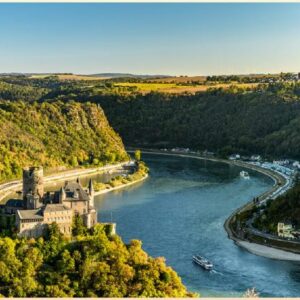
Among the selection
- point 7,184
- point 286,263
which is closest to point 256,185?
point 7,184

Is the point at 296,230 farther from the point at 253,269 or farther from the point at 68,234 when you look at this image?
the point at 68,234

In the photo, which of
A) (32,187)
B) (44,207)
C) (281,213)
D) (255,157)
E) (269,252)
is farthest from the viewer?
(255,157)

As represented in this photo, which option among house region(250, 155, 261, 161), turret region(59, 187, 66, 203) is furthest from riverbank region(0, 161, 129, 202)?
turret region(59, 187, 66, 203)

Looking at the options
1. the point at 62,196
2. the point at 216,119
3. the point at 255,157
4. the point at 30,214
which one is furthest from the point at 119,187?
the point at 216,119

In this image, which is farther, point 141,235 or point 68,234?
point 141,235

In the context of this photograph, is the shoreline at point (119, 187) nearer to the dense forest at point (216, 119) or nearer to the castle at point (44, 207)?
the dense forest at point (216, 119)

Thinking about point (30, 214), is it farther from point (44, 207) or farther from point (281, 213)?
point (281, 213)
